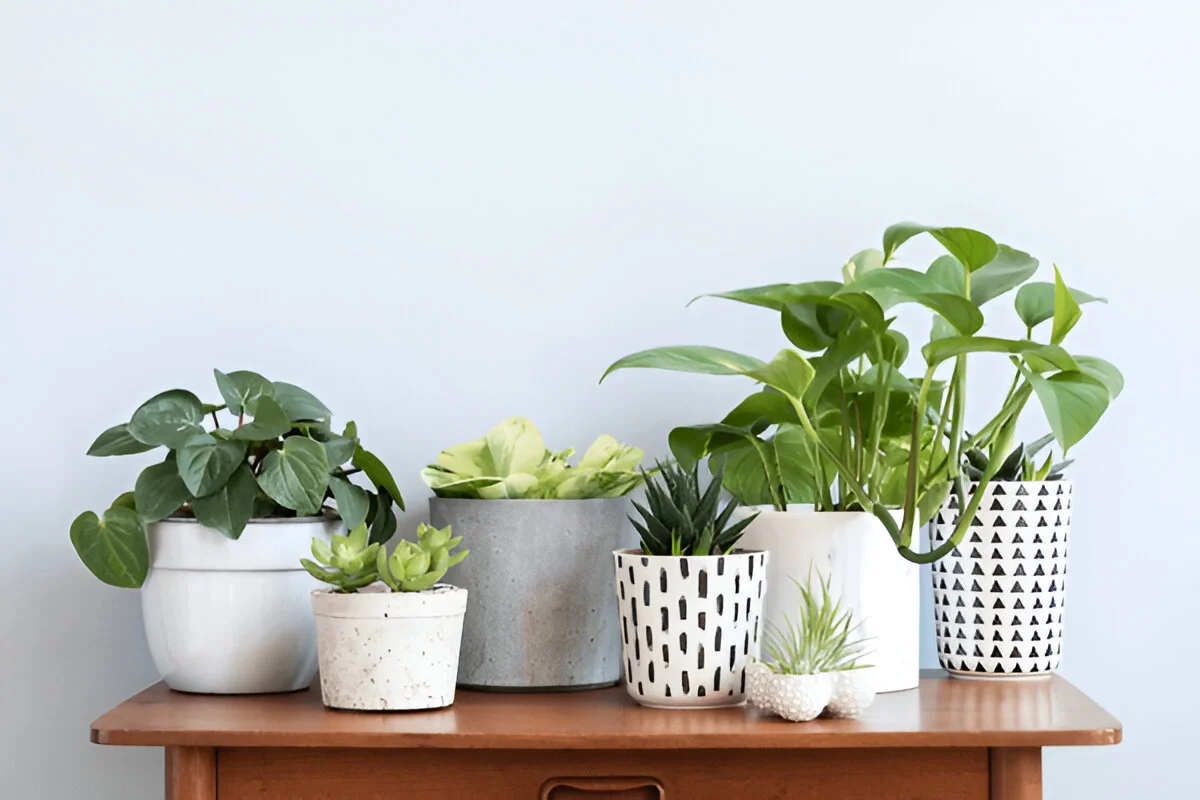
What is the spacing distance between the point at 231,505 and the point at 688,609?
15.8 inches

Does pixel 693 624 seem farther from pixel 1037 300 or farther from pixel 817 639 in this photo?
pixel 1037 300

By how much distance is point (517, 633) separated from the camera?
105 centimetres

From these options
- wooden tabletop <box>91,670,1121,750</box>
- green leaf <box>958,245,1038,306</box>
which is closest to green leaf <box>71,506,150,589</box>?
wooden tabletop <box>91,670,1121,750</box>

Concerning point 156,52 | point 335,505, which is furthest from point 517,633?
point 156,52

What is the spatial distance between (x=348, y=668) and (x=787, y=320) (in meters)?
0.48

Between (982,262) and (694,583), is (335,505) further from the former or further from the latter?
(982,262)

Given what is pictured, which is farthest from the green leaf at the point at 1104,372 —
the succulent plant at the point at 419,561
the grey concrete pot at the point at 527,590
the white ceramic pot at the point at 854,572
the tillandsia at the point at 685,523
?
the succulent plant at the point at 419,561

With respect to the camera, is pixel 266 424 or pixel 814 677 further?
pixel 266 424

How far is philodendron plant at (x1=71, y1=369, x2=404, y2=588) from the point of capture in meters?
1.00

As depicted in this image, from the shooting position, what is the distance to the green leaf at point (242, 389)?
105cm

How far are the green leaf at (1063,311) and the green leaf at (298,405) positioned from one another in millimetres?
650

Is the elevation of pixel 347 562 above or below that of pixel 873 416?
below

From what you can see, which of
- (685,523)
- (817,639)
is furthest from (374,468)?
(817,639)

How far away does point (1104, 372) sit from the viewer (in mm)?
1021
